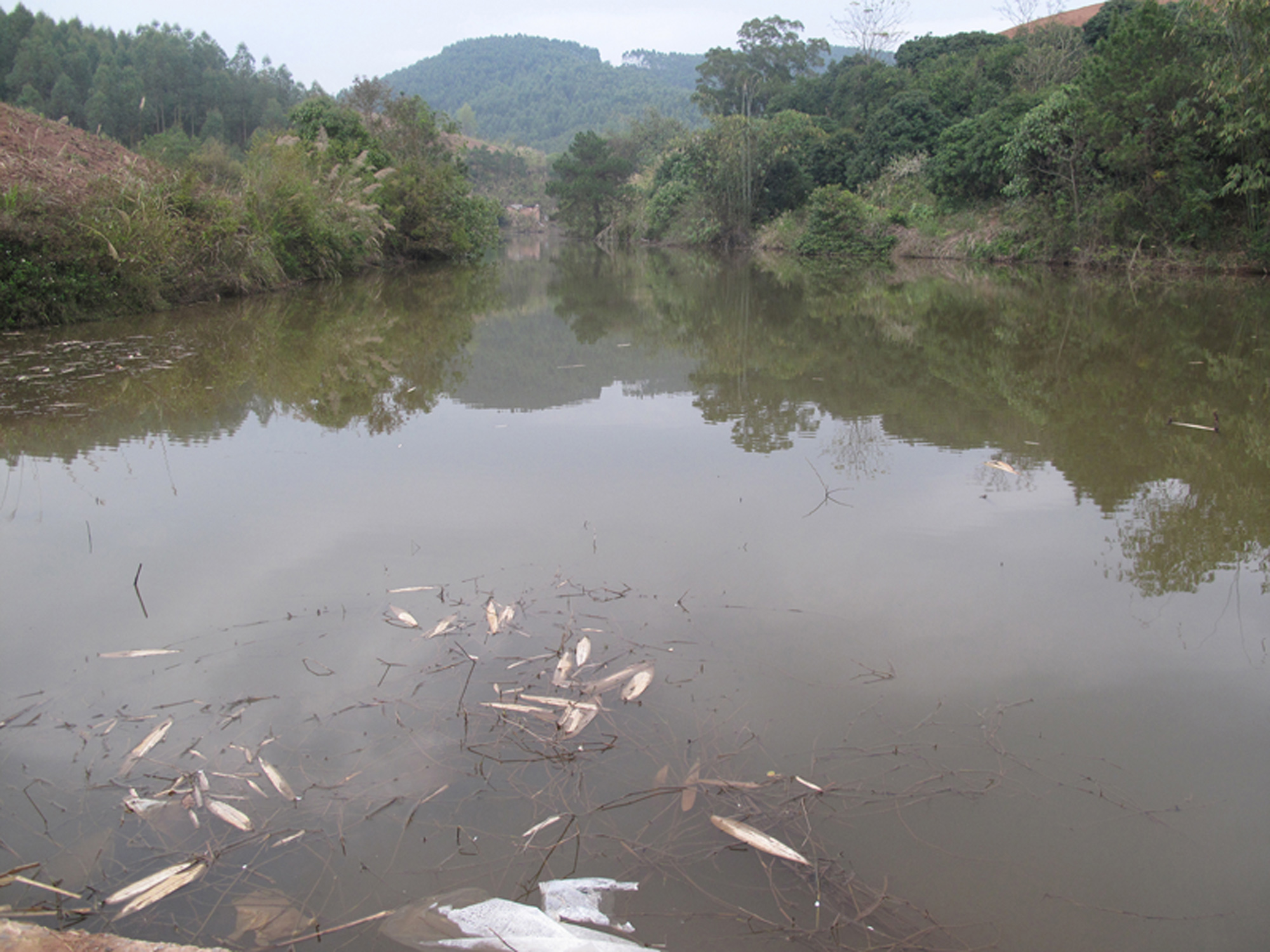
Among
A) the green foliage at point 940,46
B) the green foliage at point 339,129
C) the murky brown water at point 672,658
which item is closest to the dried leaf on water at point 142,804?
the murky brown water at point 672,658

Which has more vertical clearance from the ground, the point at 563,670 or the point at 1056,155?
the point at 1056,155

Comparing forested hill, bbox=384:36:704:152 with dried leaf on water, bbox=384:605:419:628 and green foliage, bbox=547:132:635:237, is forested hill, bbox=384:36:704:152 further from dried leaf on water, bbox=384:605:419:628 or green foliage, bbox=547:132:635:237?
dried leaf on water, bbox=384:605:419:628

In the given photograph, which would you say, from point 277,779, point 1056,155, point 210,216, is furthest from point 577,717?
point 1056,155

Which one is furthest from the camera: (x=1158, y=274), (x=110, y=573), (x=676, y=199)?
(x=676, y=199)

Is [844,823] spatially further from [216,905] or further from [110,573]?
[110,573]

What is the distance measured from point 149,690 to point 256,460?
293cm

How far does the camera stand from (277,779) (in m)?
2.43

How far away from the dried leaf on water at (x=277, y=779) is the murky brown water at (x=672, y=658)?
1.3 inches

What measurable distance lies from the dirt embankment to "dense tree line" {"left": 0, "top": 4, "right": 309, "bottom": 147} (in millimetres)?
30471

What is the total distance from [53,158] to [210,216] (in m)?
3.50

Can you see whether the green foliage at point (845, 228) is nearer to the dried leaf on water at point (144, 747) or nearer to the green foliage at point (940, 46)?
the green foliage at point (940, 46)

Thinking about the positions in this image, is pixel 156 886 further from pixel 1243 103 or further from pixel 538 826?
pixel 1243 103

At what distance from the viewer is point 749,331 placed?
11195 mm

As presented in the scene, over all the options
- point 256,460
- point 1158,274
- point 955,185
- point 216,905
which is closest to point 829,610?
point 216,905
